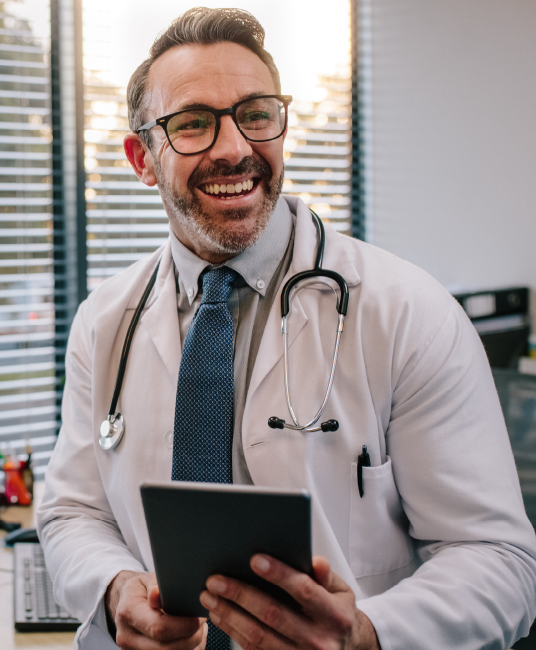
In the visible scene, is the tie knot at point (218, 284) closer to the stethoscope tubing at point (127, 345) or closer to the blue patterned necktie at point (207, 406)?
the blue patterned necktie at point (207, 406)

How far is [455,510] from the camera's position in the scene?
102 centimetres

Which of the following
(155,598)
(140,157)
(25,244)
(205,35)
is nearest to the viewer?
(155,598)

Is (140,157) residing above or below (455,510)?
above

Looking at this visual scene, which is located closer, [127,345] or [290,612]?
[290,612]

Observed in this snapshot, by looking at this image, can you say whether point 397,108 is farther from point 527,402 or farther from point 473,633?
point 473,633

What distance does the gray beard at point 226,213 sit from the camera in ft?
3.97

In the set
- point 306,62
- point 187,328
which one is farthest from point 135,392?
point 306,62

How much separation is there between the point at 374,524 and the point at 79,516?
0.62 metres

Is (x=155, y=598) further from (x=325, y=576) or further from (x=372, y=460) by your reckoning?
(x=372, y=460)

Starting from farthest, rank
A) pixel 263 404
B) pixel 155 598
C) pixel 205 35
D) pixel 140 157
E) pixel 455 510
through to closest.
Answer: pixel 140 157
pixel 205 35
pixel 263 404
pixel 455 510
pixel 155 598

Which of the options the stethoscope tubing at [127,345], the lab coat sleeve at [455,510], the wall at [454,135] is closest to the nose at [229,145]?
the stethoscope tubing at [127,345]

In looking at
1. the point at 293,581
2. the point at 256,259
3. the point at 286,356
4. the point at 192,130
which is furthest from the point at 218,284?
the point at 293,581

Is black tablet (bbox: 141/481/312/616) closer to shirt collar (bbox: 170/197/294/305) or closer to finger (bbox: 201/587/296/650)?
finger (bbox: 201/587/296/650)

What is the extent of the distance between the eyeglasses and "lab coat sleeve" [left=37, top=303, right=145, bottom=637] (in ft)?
1.52
